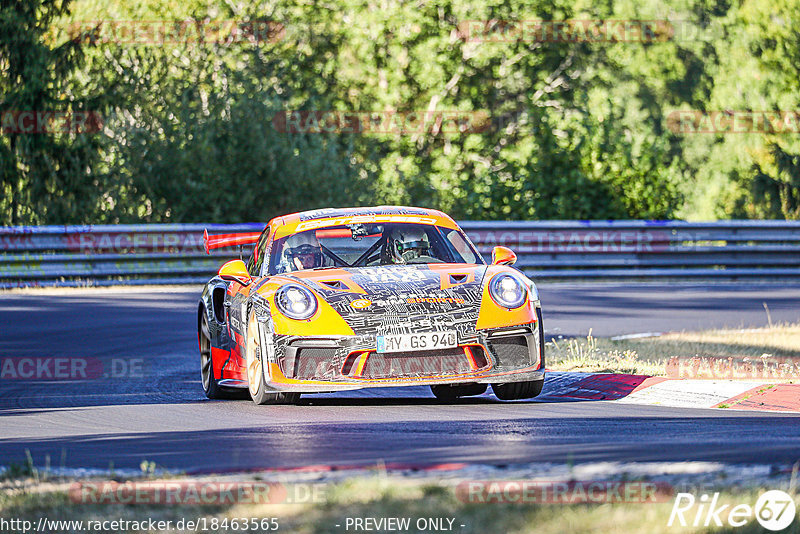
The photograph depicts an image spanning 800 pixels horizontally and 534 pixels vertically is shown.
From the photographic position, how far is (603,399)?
1002 cm

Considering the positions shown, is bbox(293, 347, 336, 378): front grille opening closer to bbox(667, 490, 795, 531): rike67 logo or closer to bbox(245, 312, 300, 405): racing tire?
bbox(245, 312, 300, 405): racing tire

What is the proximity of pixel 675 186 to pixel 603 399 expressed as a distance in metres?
23.4

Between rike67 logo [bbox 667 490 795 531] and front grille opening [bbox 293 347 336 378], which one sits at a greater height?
rike67 logo [bbox 667 490 795 531]

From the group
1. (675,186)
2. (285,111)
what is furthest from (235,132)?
(675,186)

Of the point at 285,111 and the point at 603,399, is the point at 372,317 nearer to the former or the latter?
the point at 603,399

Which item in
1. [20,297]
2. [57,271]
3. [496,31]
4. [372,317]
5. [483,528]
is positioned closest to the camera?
[483,528]

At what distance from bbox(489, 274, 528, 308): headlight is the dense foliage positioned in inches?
794

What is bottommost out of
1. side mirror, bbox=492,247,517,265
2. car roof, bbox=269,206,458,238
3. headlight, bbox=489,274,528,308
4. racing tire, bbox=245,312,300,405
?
racing tire, bbox=245,312,300,405

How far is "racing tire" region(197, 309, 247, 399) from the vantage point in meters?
10.7

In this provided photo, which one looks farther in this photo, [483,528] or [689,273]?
[689,273]

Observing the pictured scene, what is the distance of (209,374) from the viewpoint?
10891 mm

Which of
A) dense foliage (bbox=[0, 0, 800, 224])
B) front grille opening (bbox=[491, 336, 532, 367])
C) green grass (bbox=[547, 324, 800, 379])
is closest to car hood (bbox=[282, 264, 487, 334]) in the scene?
front grille opening (bbox=[491, 336, 532, 367])

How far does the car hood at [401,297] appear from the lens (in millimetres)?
9008

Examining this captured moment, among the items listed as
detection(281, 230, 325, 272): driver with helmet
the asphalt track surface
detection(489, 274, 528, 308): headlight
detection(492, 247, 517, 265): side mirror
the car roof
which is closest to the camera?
the asphalt track surface
